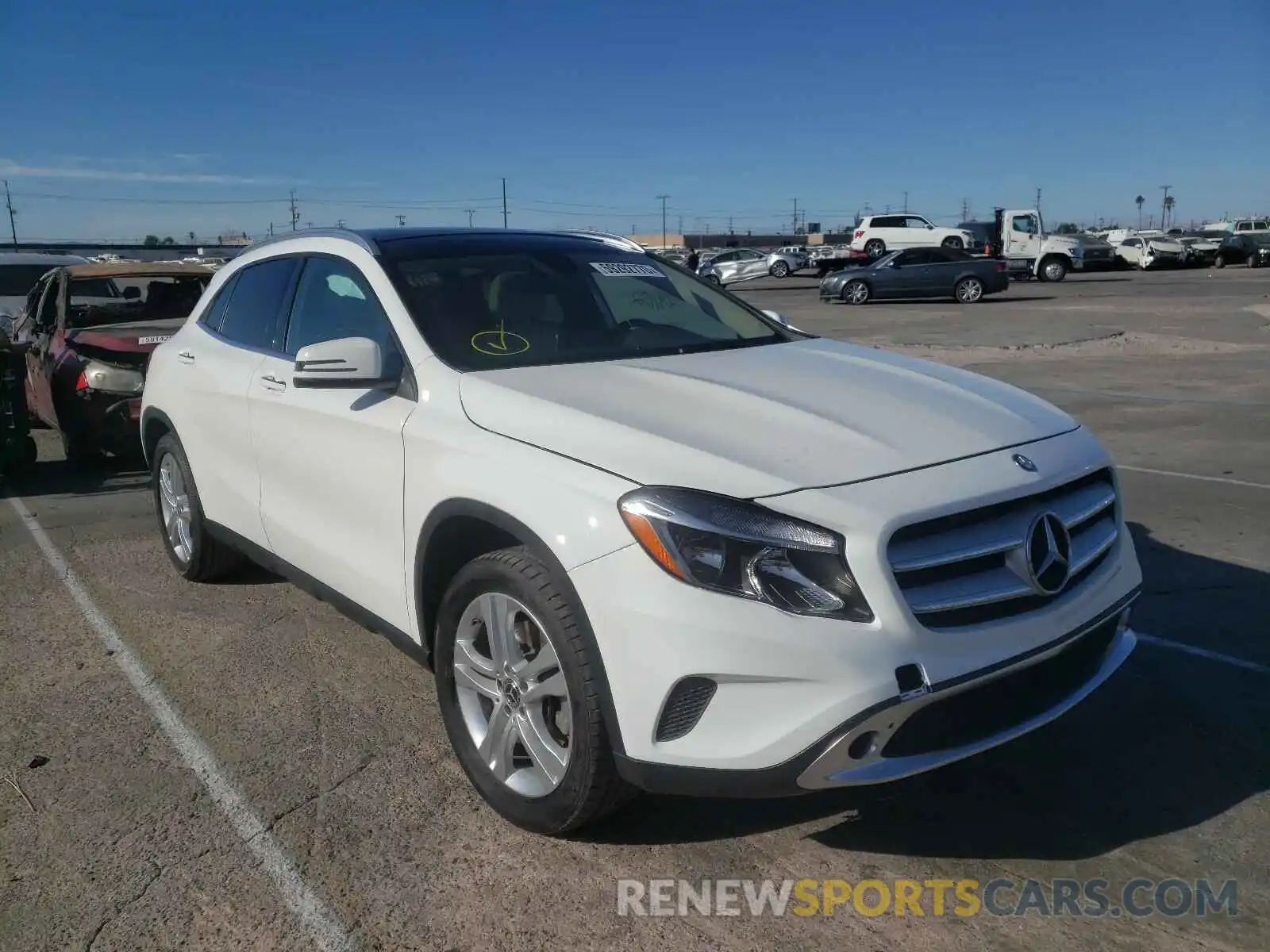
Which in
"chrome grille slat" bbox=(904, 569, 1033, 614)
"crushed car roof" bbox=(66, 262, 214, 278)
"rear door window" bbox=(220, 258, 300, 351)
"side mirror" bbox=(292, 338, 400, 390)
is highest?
"crushed car roof" bbox=(66, 262, 214, 278)

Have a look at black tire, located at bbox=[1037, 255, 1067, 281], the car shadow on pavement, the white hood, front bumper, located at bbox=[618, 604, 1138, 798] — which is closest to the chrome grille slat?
front bumper, located at bbox=[618, 604, 1138, 798]

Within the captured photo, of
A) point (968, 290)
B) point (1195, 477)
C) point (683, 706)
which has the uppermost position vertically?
point (968, 290)

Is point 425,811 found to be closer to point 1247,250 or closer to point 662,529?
point 662,529

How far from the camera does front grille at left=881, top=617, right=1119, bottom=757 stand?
102 inches

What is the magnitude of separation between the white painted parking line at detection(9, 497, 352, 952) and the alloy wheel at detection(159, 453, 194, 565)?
488mm

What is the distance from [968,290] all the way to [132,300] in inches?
937

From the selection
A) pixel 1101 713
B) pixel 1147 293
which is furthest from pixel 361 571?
pixel 1147 293

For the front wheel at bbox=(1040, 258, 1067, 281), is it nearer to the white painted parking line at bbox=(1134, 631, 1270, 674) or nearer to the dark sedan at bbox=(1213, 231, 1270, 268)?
the dark sedan at bbox=(1213, 231, 1270, 268)

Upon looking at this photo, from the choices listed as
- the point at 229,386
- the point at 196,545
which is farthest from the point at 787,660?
the point at 196,545

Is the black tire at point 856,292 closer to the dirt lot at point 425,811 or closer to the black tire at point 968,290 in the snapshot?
the black tire at point 968,290

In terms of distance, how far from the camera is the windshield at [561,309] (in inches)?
145

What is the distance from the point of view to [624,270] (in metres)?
4.50

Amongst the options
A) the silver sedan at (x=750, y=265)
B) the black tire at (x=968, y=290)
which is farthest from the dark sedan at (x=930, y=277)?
the silver sedan at (x=750, y=265)

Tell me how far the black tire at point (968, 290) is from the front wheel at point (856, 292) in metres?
2.38
